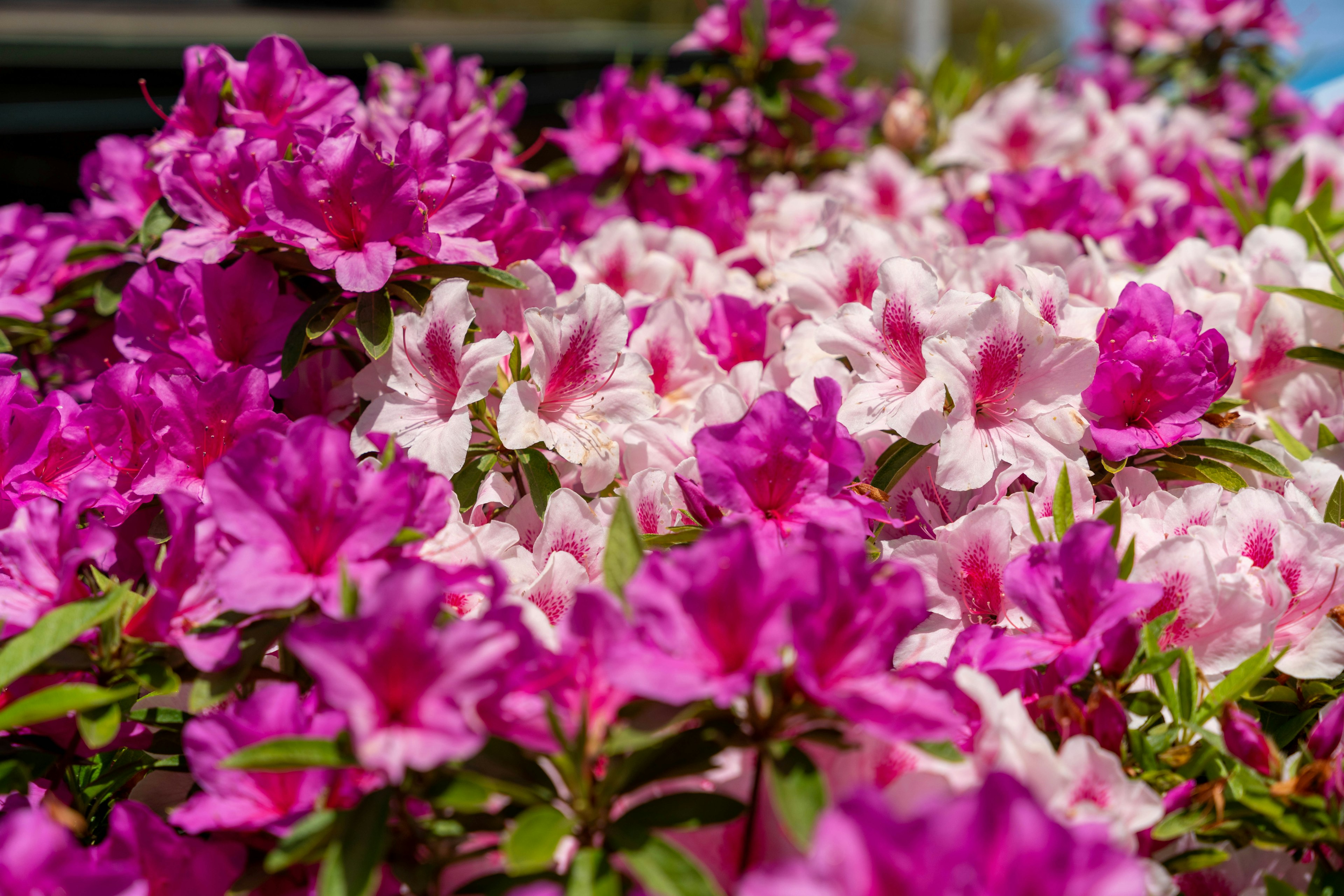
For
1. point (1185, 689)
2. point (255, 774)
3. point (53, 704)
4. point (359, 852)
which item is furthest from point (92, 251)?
point (1185, 689)

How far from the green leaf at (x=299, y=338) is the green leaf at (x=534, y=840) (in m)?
0.63

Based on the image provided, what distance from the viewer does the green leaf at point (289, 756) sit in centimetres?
69

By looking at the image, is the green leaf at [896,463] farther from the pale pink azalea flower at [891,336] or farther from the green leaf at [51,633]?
the green leaf at [51,633]

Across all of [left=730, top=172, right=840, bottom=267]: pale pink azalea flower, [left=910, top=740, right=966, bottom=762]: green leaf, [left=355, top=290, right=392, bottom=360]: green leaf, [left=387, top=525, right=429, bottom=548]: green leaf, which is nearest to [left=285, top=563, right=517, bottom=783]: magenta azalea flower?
[left=387, top=525, right=429, bottom=548]: green leaf

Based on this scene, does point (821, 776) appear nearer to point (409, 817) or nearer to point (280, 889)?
point (409, 817)

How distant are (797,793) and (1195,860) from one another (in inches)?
14.0

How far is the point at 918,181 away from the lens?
2.03 m

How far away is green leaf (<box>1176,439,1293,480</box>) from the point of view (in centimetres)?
109

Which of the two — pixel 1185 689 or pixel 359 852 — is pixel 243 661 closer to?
pixel 359 852

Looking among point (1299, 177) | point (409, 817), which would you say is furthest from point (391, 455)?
point (1299, 177)

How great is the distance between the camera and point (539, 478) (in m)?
1.09

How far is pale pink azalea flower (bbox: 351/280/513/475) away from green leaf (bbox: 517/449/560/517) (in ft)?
0.23

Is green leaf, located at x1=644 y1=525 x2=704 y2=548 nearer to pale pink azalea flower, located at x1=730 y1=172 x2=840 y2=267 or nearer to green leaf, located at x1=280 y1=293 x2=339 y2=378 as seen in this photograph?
green leaf, located at x1=280 y1=293 x2=339 y2=378

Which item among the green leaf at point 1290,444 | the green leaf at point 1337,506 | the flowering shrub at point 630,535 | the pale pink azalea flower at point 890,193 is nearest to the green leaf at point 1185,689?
the flowering shrub at point 630,535
